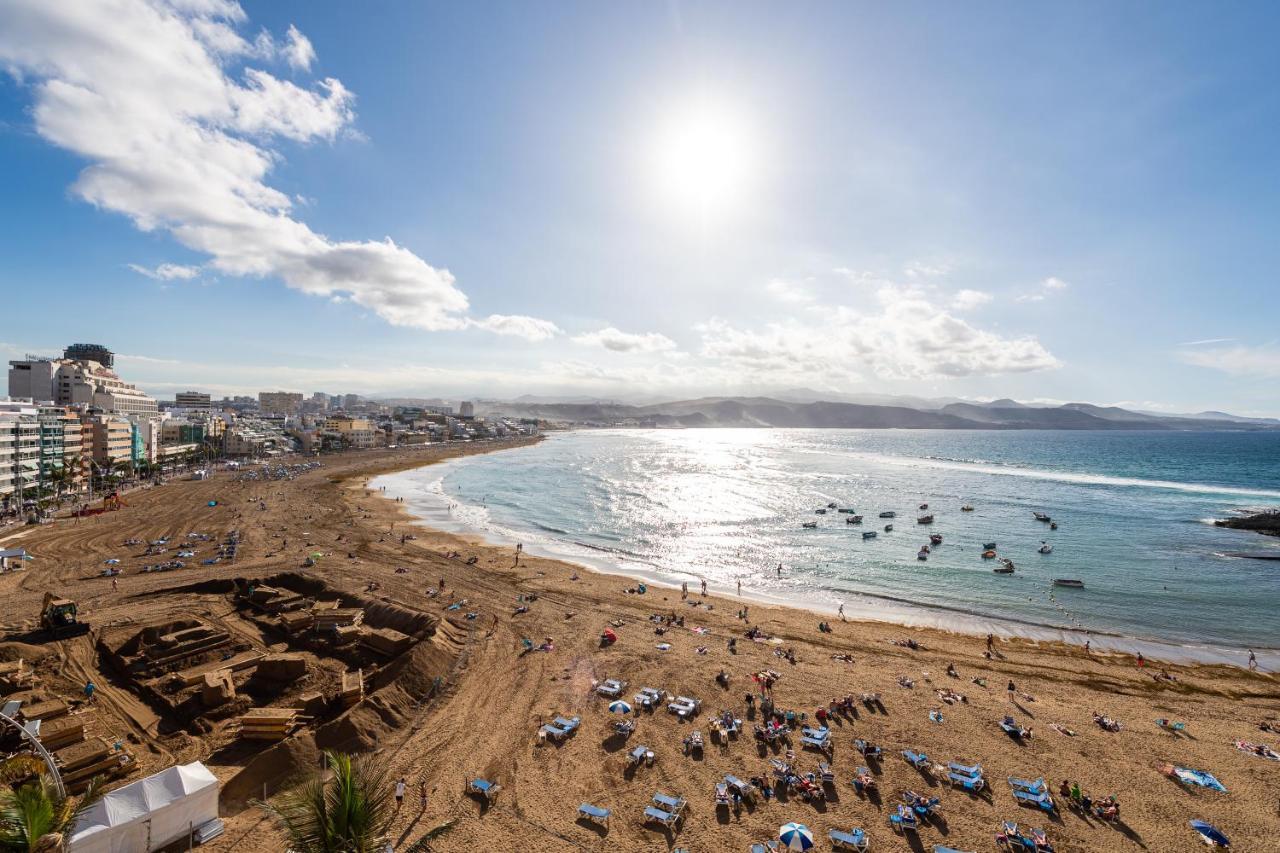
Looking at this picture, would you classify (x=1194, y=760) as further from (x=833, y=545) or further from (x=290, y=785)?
(x=833, y=545)

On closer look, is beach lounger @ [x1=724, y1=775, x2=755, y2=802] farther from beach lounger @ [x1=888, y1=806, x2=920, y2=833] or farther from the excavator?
the excavator

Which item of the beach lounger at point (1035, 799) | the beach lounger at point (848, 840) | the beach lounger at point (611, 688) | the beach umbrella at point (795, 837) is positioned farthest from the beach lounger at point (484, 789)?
the beach lounger at point (1035, 799)

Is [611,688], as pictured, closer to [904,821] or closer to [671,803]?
[671,803]

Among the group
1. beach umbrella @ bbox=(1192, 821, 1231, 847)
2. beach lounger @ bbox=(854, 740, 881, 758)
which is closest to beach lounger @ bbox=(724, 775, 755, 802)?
beach lounger @ bbox=(854, 740, 881, 758)

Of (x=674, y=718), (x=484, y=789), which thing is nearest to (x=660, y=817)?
(x=484, y=789)

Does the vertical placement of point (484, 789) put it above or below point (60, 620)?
below

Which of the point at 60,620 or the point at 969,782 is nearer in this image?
the point at 969,782
